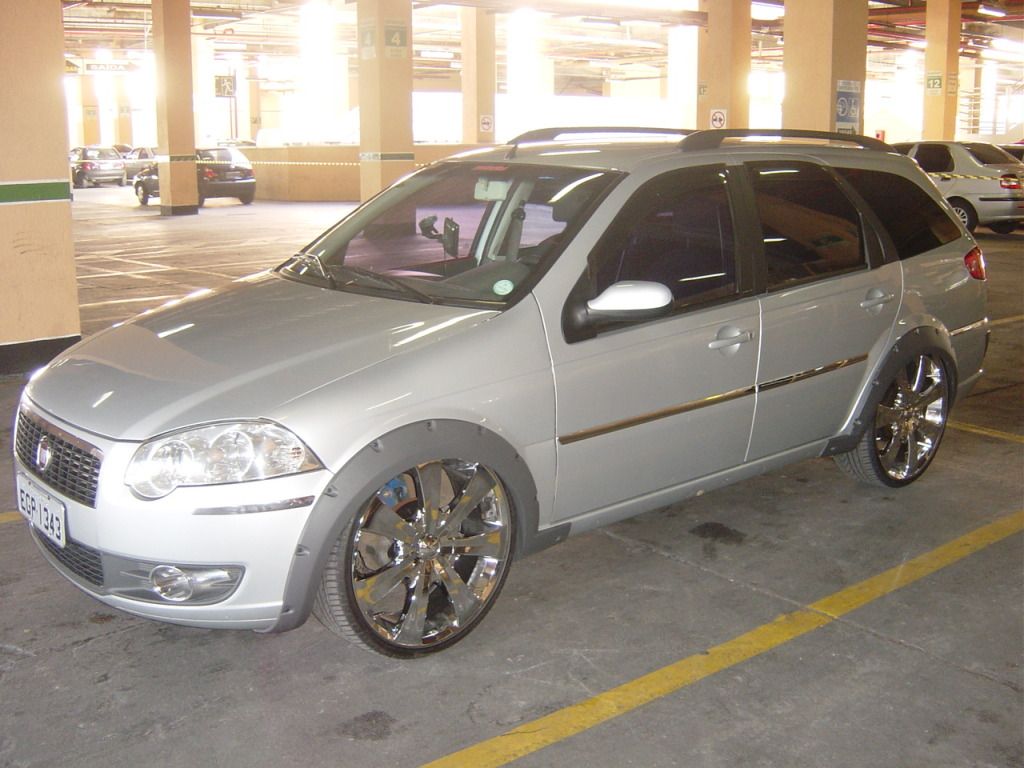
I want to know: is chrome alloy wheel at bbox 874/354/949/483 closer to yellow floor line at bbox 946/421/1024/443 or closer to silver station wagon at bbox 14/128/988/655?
silver station wagon at bbox 14/128/988/655

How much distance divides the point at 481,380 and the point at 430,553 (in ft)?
1.85

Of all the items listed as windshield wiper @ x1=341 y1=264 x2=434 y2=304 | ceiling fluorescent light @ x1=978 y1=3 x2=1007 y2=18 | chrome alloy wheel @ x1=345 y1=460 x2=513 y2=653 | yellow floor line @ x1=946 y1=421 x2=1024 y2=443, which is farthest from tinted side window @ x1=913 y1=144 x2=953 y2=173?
chrome alloy wheel @ x1=345 y1=460 x2=513 y2=653

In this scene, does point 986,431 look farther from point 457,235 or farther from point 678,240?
point 457,235

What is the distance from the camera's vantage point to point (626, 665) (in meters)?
3.49

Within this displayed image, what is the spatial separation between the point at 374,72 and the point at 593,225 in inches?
621

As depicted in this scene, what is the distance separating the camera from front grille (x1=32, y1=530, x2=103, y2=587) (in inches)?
127

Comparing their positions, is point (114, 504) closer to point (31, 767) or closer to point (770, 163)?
point (31, 767)

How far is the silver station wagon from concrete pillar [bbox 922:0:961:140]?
74.3 feet

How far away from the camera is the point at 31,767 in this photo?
9.52ft

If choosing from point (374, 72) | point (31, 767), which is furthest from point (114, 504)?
point (374, 72)

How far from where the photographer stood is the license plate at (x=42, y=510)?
10.9ft

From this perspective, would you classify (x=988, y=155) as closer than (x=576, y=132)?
No

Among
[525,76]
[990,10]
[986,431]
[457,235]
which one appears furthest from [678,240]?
[525,76]

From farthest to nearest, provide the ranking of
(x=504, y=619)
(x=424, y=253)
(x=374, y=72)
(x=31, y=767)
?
(x=374, y=72), (x=424, y=253), (x=504, y=619), (x=31, y=767)
